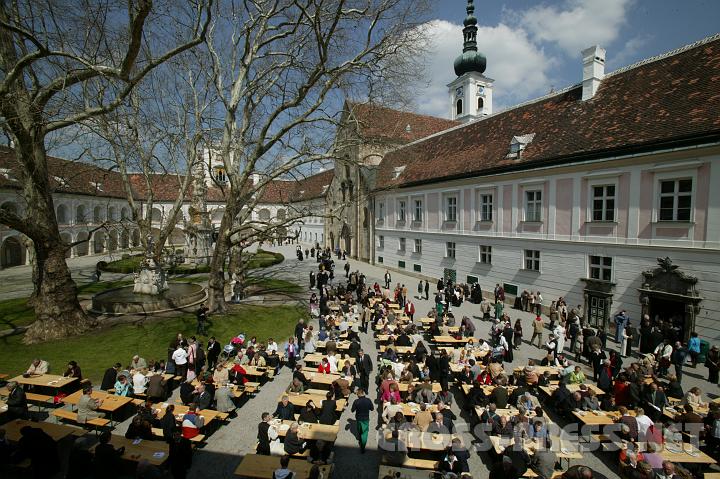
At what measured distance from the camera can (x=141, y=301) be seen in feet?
64.1

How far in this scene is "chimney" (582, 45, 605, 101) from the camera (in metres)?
20.4

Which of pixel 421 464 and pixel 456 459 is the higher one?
pixel 456 459

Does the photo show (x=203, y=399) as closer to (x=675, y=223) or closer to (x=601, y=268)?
(x=601, y=268)

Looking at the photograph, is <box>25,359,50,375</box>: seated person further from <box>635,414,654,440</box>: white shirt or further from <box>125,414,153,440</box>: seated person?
<box>635,414,654,440</box>: white shirt

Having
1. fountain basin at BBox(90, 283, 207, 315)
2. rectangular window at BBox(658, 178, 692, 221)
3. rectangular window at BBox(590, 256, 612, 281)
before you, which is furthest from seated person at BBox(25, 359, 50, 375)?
rectangular window at BBox(658, 178, 692, 221)

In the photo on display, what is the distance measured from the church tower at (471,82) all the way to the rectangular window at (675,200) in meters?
44.9

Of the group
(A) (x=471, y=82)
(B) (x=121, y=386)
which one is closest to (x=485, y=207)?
(B) (x=121, y=386)

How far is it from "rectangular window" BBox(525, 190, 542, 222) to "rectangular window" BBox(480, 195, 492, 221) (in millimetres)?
2777

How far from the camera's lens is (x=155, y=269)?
2152 centimetres

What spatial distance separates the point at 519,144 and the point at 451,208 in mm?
6876

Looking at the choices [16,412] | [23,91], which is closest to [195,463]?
[16,412]

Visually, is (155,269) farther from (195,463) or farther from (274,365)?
(195,463)

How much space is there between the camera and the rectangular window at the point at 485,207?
933 inches

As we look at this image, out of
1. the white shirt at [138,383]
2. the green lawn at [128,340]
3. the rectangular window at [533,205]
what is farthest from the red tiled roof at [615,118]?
the white shirt at [138,383]
